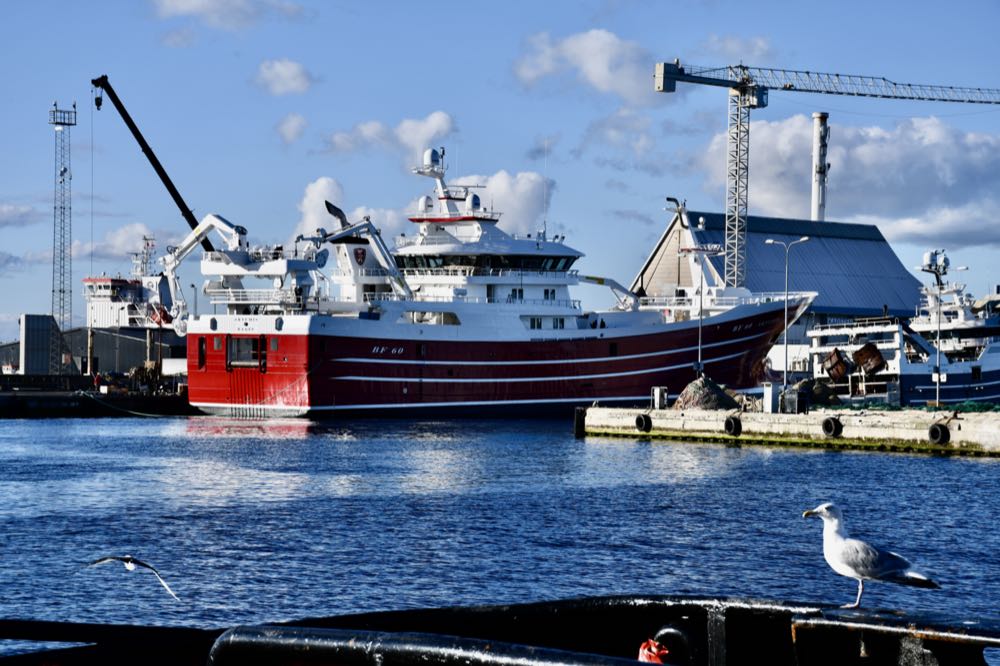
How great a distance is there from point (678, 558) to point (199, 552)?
25.4 ft

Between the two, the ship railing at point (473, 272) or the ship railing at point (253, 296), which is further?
the ship railing at point (473, 272)

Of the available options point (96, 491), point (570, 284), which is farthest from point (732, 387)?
point (96, 491)

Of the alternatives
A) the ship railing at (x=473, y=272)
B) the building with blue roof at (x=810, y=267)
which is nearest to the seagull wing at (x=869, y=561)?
the ship railing at (x=473, y=272)

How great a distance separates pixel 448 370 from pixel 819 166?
57.4 meters

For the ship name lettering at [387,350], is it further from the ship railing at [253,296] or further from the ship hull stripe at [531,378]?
the ship railing at [253,296]

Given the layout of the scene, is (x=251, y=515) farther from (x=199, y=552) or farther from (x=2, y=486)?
(x=2, y=486)

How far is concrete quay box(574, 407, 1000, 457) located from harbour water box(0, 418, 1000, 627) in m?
1.18

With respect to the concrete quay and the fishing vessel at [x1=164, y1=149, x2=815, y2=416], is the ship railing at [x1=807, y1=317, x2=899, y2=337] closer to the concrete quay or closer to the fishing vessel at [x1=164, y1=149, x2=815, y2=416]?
the fishing vessel at [x1=164, y1=149, x2=815, y2=416]

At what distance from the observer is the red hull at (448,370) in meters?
58.1

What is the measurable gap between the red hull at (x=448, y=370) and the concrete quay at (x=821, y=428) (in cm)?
968

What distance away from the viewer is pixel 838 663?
721cm

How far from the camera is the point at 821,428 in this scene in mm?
44188

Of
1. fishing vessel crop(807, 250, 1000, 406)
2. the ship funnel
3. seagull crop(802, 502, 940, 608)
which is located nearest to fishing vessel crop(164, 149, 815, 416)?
fishing vessel crop(807, 250, 1000, 406)

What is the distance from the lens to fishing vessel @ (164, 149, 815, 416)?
58.6 metres
